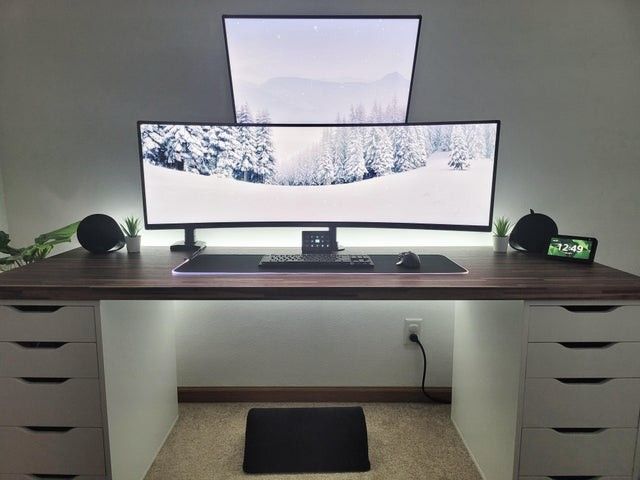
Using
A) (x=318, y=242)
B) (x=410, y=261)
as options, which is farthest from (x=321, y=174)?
(x=410, y=261)

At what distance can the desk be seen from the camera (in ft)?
4.39

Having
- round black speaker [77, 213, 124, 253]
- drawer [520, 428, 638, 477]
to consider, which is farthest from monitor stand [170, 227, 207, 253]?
drawer [520, 428, 638, 477]

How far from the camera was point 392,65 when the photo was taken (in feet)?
6.05

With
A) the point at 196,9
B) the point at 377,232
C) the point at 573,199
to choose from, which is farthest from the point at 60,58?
the point at 573,199

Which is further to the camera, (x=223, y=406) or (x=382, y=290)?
(x=223, y=406)

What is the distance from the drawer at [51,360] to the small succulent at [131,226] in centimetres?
53

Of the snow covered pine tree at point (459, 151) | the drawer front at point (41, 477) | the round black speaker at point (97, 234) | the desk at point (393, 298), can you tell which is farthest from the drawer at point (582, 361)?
the round black speaker at point (97, 234)

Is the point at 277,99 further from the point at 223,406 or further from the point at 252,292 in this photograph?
the point at 223,406

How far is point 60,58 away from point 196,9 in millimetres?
575

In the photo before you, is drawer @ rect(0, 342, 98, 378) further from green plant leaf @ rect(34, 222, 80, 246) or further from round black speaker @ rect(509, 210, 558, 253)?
round black speaker @ rect(509, 210, 558, 253)

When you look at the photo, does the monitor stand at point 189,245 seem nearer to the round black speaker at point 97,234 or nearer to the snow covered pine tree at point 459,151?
the round black speaker at point 97,234

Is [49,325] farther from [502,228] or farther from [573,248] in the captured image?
[573,248]

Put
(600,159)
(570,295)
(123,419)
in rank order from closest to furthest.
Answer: (570,295) → (123,419) → (600,159)

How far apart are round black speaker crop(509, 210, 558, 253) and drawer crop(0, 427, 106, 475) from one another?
1.57m
